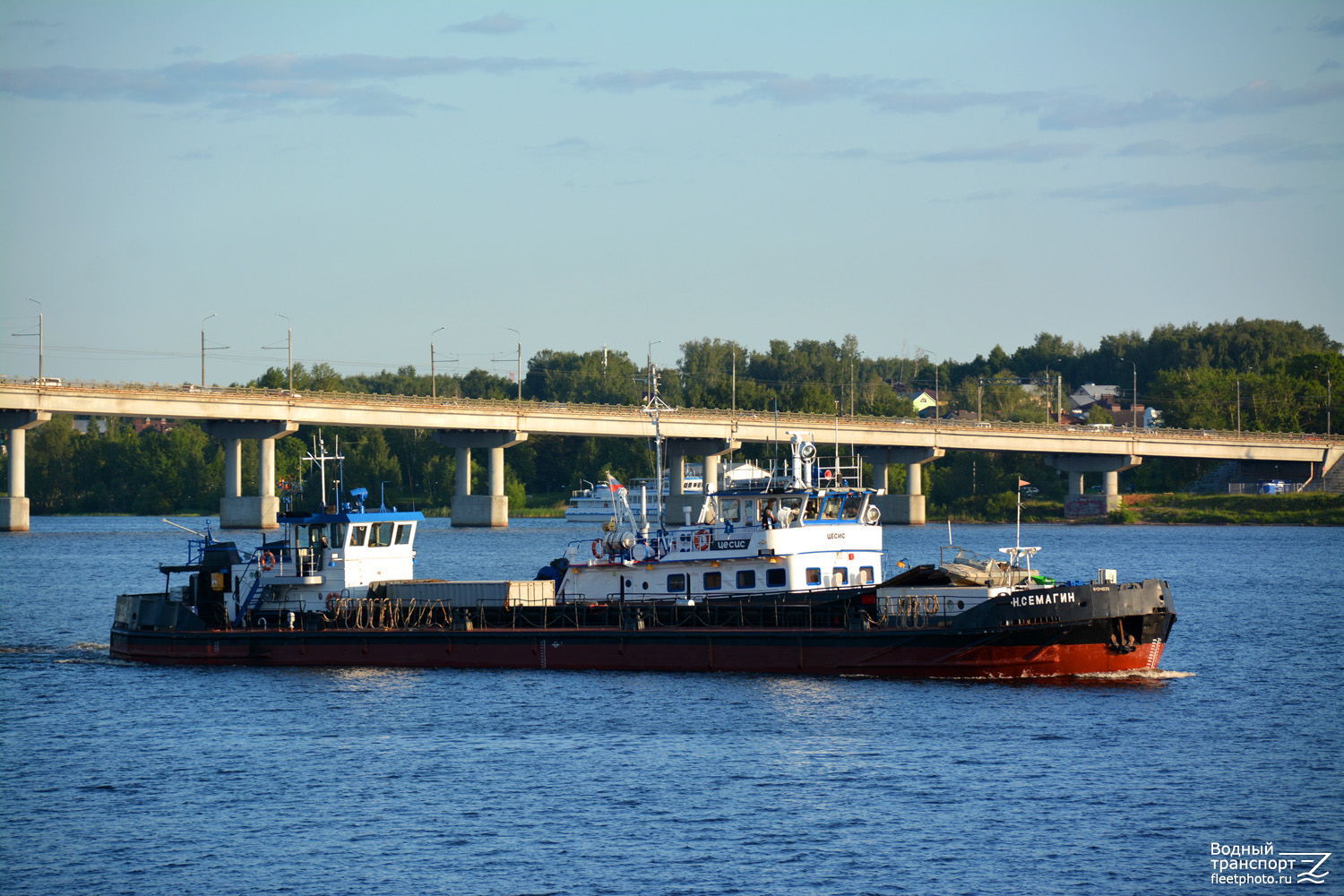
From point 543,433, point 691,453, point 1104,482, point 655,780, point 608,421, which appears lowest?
point 655,780

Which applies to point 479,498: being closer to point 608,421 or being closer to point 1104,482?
point 608,421

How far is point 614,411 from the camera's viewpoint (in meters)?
141

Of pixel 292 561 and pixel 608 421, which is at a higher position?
pixel 608 421

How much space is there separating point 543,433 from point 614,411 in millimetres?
7215

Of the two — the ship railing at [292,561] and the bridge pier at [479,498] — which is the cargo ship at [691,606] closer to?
the ship railing at [292,561]

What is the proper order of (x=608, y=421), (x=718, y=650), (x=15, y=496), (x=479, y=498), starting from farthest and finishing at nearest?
(x=608, y=421) → (x=479, y=498) → (x=15, y=496) → (x=718, y=650)

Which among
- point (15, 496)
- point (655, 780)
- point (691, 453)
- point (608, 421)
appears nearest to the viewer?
point (655, 780)

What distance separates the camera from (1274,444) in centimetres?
15138

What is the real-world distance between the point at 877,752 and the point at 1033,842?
678 cm

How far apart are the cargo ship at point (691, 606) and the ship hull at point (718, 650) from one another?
0.06 meters

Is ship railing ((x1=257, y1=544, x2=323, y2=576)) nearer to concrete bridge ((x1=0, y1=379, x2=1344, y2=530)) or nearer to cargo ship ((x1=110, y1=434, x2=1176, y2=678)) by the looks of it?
cargo ship ((x1=110, y1=434, x2=1176, y2=678))

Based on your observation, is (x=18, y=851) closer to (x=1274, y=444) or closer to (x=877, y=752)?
(x=877, y=752)

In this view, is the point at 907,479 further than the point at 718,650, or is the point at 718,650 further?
A: the point at 907,479

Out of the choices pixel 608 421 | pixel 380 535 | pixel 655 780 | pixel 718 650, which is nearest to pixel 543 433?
pixel 608 421
